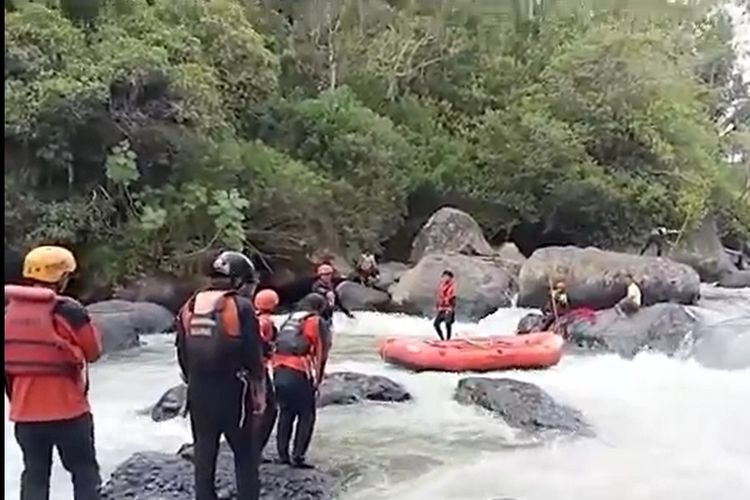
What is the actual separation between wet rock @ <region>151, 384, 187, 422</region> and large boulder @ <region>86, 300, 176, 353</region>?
297cm

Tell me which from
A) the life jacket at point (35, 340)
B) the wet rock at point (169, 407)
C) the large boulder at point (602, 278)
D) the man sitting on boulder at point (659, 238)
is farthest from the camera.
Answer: the man sitting on boulder at point (659, 238)

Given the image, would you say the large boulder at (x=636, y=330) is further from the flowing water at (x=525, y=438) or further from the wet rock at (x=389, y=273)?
the wet rock at (x=389, y=273)

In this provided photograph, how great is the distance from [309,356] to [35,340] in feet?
5.30

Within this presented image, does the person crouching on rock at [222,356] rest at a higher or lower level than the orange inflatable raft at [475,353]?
higher

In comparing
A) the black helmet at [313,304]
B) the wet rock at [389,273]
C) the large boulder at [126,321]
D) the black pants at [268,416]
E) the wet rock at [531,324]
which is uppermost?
the black helmet at [313,304]

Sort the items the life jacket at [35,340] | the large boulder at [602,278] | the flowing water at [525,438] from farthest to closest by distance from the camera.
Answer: the large boulder at [602,278], the flowing water at [525,438], the life jacket at [35,340]

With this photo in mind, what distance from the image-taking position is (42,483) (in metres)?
2.88

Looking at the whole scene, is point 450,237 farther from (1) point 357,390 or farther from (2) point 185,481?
(2) point 185,481

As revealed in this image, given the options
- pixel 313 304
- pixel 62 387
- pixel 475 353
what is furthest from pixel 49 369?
pixel 475 353

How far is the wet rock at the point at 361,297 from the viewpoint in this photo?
499 inches

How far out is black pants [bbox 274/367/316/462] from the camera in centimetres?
414

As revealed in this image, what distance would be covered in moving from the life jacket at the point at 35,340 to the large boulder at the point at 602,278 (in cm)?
925

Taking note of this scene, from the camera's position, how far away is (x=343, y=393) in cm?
654

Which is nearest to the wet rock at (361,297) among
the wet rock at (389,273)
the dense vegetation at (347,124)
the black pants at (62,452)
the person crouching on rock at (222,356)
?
the wet rock at (389,273)
